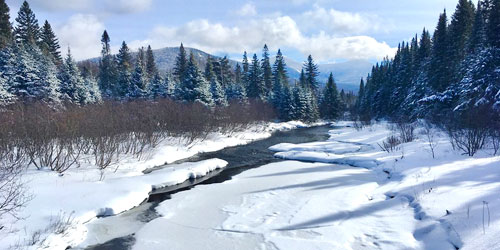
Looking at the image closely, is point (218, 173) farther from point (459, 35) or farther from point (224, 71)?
point (224, 71)

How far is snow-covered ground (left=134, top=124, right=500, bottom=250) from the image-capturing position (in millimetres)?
7652

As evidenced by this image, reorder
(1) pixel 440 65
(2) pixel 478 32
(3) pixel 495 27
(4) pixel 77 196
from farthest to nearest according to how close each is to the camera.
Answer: (1) pixel 440 65
(2) pixel 478 32
(3) pixel 495 27
(4) pixel 77 196

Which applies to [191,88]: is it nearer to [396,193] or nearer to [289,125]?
[289,125]

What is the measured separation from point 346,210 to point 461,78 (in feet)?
100

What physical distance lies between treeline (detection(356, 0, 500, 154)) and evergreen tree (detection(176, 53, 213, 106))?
23.5 m

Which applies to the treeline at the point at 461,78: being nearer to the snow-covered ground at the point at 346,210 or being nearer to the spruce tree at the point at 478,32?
the spruce tree at the point at 478,32

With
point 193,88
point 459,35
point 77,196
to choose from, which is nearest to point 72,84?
point 193,88

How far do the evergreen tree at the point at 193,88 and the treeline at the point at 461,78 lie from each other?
2354 cm

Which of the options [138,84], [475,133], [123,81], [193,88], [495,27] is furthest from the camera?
[123,81]

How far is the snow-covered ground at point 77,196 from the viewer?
821 cm

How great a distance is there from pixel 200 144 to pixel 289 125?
28.0m

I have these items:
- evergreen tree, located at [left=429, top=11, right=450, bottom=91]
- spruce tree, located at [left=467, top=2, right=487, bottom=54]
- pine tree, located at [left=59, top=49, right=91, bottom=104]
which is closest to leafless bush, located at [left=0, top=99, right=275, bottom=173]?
pine tree, located at [left=59, top=49, right=91, bottom=104]

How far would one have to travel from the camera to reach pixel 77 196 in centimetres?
1141

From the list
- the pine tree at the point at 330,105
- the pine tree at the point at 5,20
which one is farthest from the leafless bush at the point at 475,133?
the pine tree at the point at 330,105
